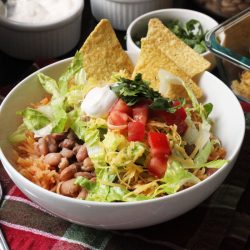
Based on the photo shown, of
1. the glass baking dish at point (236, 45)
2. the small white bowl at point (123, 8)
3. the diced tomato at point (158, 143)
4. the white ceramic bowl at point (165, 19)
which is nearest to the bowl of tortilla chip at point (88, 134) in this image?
the diced tomato at point (158, 143)

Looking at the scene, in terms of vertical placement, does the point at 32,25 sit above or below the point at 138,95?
below

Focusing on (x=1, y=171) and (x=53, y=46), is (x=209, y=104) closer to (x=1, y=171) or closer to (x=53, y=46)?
(x=1, y=171)

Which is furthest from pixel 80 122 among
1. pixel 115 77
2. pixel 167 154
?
pixel 167 154

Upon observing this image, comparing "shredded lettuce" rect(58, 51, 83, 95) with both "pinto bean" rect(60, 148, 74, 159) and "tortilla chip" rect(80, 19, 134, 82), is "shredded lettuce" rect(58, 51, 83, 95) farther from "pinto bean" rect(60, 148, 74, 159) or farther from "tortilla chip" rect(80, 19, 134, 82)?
"pinto bean" rect(60, 148, 74, 159)

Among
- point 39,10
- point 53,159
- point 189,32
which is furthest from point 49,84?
point 189,32

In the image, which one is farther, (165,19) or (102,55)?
(165,19)

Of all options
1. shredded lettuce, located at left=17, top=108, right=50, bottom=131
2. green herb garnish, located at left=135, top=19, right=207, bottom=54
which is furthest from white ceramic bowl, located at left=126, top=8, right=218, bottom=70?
shredded lettuce, located at left=17, top=108, right=50, bottom=131

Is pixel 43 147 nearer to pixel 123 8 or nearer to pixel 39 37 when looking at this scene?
pixel 39 37
